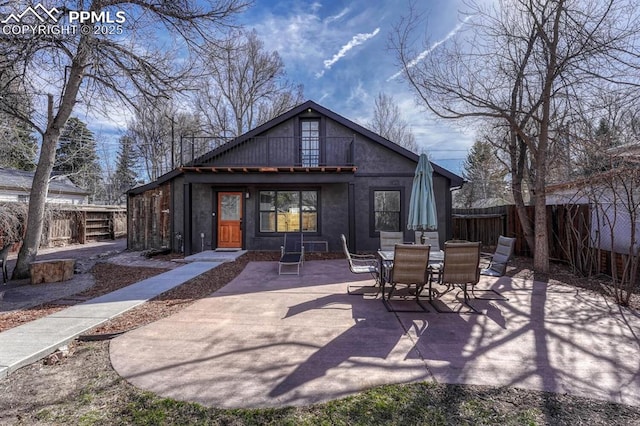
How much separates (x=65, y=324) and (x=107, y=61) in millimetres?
6236

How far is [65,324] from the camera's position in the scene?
13.6 feet

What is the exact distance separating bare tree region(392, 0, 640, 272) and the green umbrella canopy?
2614 mm

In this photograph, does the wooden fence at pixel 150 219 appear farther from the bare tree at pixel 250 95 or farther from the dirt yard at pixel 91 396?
the bare tree at pixel 250 95

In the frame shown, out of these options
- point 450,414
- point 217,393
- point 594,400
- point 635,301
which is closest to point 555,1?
point 635,301

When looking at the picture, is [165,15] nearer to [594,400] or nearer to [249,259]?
[249,259]

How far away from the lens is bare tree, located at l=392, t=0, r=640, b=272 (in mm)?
6504

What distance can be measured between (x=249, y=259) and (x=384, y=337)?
22.4 ft

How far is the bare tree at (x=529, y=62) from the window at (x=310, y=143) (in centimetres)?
416

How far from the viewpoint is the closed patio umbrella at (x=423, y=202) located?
6.52 metres

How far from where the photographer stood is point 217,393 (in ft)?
8.48

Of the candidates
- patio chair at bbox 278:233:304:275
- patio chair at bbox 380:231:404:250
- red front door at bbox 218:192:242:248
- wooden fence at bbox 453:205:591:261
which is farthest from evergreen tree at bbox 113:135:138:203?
patio chair at bbox 380:231:404:250

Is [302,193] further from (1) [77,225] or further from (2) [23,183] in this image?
(2) [23,183]

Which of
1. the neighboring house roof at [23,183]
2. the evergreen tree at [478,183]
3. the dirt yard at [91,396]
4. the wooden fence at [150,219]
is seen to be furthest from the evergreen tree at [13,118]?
the evergreen tree at [478,183]

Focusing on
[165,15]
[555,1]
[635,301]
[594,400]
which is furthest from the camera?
[165,15]
